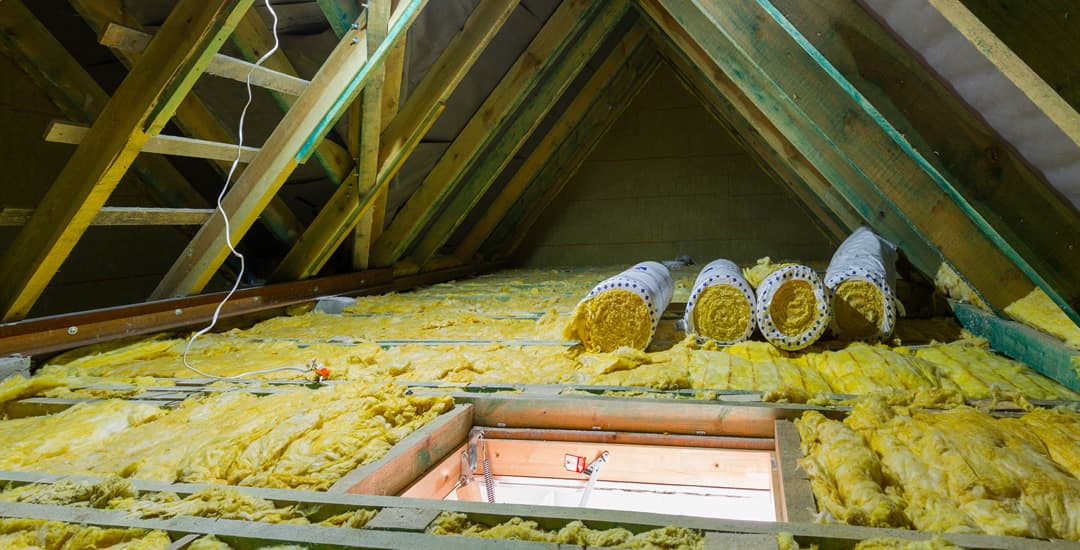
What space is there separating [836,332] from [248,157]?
2.64 m

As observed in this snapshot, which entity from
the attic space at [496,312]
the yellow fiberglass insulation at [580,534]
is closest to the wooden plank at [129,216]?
the attic space at [496,312]

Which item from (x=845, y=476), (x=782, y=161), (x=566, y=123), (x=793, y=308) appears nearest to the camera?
(x=845, y=476)

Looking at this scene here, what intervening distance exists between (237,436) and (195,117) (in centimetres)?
201

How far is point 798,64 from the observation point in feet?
6.28

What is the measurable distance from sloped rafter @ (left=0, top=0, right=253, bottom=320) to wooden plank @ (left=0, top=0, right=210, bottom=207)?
87cm

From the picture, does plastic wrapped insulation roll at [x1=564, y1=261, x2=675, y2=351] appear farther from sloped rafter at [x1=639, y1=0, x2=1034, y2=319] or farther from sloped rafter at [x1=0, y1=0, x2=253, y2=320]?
sloped rafter at [x1=0, y1=0, x2=253, y2=320]

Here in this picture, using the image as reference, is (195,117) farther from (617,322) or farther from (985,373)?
(985,373)

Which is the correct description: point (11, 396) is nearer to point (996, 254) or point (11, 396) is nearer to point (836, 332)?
point (836, 332)

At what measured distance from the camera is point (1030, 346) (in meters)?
2.10

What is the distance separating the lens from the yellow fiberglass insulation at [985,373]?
184 cm

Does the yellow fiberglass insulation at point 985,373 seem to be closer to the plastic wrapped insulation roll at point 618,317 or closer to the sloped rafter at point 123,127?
the plastic wrapped insulation roll at point 618,317

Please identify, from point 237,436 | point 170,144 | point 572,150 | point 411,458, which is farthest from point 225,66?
point 572,150

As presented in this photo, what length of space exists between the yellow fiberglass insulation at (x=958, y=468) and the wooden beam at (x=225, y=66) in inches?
91.8

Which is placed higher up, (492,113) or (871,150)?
(492,113)
